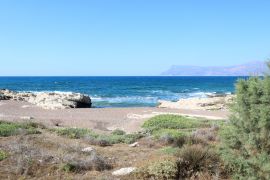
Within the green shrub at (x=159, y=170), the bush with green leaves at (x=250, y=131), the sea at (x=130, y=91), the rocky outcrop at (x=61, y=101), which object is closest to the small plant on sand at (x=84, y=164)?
the green shrub at (x=159, y=170)

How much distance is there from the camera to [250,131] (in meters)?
9.47

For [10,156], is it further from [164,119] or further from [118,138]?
[164,119]

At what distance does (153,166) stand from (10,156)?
13.0ft

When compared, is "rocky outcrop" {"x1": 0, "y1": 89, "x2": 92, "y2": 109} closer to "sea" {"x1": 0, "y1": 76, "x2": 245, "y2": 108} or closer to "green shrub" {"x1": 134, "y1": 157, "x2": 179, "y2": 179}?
"sea" {"x1": 0, "y1": 76, "x2": 245, "y2": 108}

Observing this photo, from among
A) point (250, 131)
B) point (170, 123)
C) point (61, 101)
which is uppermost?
point (250, 131)

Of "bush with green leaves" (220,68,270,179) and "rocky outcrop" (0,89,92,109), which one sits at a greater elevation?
"bush with green leaves" (220,68,270,179)

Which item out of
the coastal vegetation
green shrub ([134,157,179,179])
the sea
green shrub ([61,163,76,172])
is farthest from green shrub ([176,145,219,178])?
the sea

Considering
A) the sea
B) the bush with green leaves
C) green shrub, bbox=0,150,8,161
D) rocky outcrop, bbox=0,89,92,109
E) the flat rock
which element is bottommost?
the sea

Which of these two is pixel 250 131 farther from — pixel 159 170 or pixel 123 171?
pixel 123 171

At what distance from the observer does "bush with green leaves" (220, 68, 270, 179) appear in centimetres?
910

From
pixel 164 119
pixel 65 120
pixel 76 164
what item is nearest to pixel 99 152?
pixel 76 164

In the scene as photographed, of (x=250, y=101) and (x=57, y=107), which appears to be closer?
(x=250, y=101)

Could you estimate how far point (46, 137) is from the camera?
15.4 meters

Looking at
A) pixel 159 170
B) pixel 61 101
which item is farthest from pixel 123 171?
pixel 61 101
